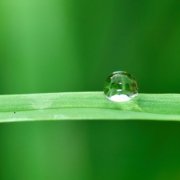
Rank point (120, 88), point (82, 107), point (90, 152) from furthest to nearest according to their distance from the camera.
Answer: point (90, 152) → point (120, 88) → point (82, 107)

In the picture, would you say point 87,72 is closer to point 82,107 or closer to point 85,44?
point 85,44

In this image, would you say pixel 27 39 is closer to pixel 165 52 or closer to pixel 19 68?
pixel 19 68

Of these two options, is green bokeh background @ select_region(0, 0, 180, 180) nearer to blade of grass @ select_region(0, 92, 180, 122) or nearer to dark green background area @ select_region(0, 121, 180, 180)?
dark green background area @ select_region(0, 121, 180, 180)

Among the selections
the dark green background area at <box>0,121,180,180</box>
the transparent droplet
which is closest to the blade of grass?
the transparent droplet

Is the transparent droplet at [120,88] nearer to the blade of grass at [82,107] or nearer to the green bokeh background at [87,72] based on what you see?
the blade of grass at [82,107]

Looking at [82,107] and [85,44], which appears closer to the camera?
[82,107]

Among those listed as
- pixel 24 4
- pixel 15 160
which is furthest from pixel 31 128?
pixel 24 4

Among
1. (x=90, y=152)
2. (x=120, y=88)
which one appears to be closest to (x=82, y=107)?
(x=120, y=88)
